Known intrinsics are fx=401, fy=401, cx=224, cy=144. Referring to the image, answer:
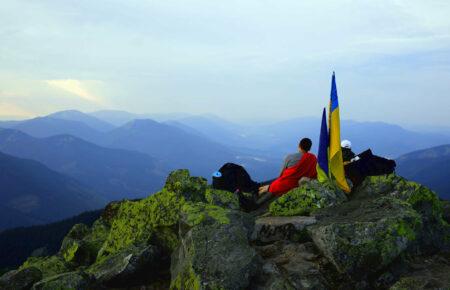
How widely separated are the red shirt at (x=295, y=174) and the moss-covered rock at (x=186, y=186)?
11.9 feet

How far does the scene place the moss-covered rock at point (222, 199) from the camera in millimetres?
15520

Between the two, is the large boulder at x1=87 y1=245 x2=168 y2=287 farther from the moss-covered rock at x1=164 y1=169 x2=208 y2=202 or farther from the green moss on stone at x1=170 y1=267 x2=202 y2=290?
the moss-covered rock at x1=164 y1=169 x2=208 y2=202

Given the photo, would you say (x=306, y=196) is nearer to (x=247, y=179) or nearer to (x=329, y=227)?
(x=329, y=227)

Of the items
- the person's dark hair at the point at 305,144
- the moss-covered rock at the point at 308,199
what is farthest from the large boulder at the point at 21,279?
the person's dark hair at the point at 305,144

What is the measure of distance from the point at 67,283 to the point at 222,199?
6684 mm

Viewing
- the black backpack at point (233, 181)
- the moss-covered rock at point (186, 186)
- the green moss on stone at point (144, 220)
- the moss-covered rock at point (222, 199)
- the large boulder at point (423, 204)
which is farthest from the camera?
the black backpack at point (233, 181)

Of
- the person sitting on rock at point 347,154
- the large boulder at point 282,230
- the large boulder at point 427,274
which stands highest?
the person sitting on rock at point 347,154

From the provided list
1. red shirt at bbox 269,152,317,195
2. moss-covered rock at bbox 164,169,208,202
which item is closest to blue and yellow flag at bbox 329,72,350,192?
red shirt at bbox 269,152,317,195

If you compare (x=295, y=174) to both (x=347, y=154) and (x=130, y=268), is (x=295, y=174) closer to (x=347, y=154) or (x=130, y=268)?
(x=347, y=154)

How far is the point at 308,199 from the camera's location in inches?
555

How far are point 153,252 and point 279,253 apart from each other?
12.6 feet

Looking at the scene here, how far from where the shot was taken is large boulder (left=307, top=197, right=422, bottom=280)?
923cm

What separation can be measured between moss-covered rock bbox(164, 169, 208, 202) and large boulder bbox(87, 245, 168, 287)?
2746mm

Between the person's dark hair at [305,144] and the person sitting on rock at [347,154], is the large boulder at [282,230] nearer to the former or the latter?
the person's dark hair at [305,144]
